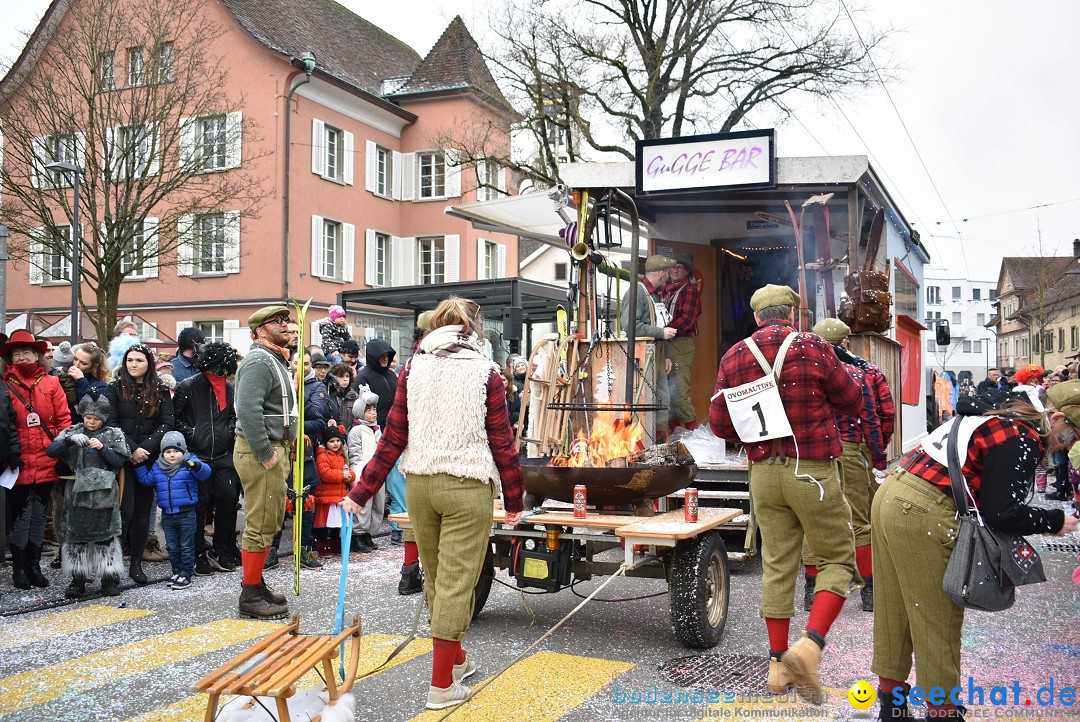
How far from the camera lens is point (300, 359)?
656cm

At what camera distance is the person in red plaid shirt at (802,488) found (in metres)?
4.97

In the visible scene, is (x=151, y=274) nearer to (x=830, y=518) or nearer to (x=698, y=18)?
(x=698, y=18)

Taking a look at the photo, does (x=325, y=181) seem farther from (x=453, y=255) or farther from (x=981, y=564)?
(x=981, y=564)

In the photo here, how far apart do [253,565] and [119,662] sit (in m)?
1.17

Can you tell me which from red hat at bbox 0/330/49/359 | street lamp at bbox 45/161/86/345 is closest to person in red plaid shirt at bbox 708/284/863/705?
red hat at bbox 0/330/49/359

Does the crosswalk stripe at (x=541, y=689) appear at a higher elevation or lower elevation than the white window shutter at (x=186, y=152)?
lower

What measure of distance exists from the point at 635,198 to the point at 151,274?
2179 centimetres

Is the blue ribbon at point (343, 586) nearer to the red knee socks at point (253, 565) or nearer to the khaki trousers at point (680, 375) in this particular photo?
the red knee socks at point (253, 565)

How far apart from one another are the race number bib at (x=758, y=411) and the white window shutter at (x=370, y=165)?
25913 mm

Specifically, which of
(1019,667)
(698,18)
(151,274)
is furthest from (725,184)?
(151,274)

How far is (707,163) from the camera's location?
9.08m

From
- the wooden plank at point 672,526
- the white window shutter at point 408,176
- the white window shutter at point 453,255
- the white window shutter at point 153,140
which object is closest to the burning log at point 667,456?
the wooden plank at point 672,526

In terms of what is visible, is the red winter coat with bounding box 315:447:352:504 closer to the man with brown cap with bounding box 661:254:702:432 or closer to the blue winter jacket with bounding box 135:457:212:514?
the blue winter jacket with bounding box 135:457:212:514

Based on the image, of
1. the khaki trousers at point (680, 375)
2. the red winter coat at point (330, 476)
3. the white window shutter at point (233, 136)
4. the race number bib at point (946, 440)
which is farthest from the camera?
the white window shutter at point (233, 136)
